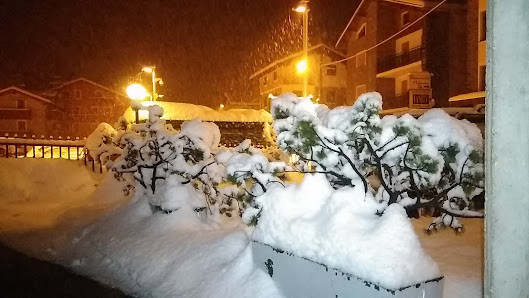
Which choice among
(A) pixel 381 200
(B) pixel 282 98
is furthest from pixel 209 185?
(A) pixel 381 200

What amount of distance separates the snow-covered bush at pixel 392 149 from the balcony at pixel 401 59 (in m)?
20.9

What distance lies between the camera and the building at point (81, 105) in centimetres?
4000

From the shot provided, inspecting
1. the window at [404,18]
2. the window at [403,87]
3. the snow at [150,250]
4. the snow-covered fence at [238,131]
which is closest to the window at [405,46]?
the window at [404,18]

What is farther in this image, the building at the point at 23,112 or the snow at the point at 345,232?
the building at the point at 23,112

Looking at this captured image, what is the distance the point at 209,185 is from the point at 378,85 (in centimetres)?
2196

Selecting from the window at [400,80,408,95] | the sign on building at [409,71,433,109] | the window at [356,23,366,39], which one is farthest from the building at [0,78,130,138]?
the sign on building at [409,71,433,109]

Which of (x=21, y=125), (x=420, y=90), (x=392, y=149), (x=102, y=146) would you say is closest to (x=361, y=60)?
(x=420, y=90)

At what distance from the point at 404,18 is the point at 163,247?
24344 mm

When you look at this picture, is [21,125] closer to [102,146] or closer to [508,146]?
[102,146]

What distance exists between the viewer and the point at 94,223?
10258mm

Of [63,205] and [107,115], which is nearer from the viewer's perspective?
[63,205]

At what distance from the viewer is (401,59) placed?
2683 cm

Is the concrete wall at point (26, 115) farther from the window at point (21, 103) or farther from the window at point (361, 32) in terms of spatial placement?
the window at point (361, 32)

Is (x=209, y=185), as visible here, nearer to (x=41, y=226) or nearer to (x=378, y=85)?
(x=41, y=226)
